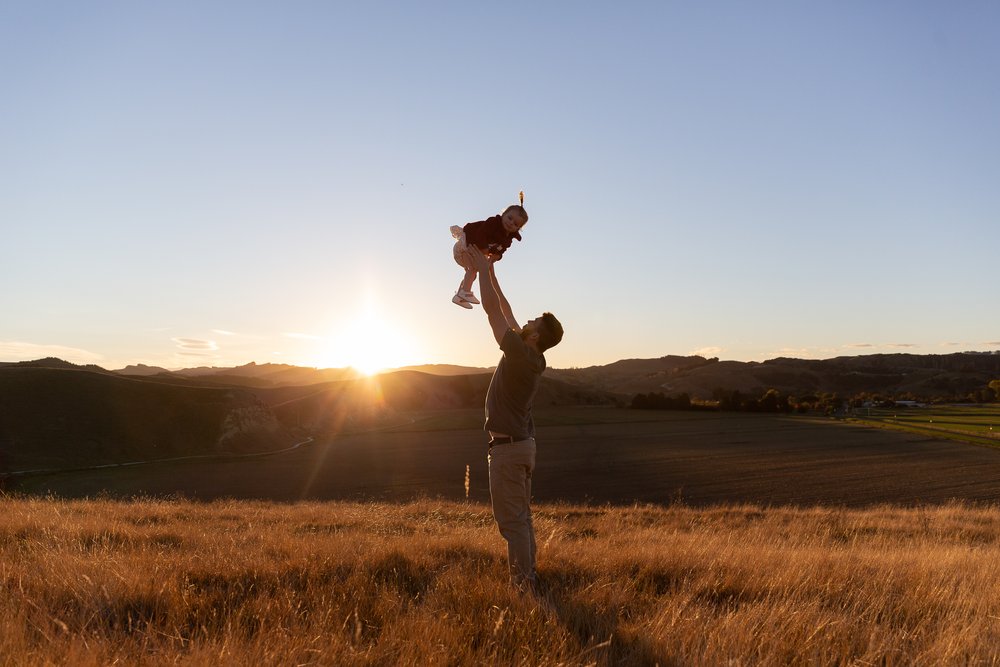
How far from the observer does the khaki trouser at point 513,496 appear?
5051 mm

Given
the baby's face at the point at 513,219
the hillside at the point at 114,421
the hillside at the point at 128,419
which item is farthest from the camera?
the hillside at the point at 128,419

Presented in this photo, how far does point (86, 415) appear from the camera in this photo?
55844 mm

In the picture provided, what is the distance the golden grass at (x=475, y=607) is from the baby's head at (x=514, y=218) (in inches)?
105

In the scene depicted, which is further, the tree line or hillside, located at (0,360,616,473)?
the tree line

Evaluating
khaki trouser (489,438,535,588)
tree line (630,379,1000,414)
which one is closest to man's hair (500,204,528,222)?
khaki trouser (489,438,535,588)

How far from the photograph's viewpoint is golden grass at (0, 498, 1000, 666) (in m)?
3.44

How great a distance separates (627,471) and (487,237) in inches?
1616

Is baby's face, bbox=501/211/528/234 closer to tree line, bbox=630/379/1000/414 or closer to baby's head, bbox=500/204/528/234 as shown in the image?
baby's head, bbox=500/204/528/234

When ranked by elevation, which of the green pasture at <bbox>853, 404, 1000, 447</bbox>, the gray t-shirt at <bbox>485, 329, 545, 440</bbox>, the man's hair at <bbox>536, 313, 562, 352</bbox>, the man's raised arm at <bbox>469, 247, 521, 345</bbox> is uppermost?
the man's raised arm at <bbox>469, 247, 521, 345</bbox>

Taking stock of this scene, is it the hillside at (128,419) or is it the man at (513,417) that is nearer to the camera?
the man at (513,417)

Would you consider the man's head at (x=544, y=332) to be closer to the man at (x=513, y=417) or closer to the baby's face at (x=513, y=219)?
the man at (x=513, y=417)

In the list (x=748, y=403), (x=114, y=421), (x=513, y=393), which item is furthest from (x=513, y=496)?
(x=748, y=403)

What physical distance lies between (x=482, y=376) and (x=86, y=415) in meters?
79.2

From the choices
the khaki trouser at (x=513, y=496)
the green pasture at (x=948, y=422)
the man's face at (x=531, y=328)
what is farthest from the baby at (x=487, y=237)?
the green pasture at (x=948, y=422)
